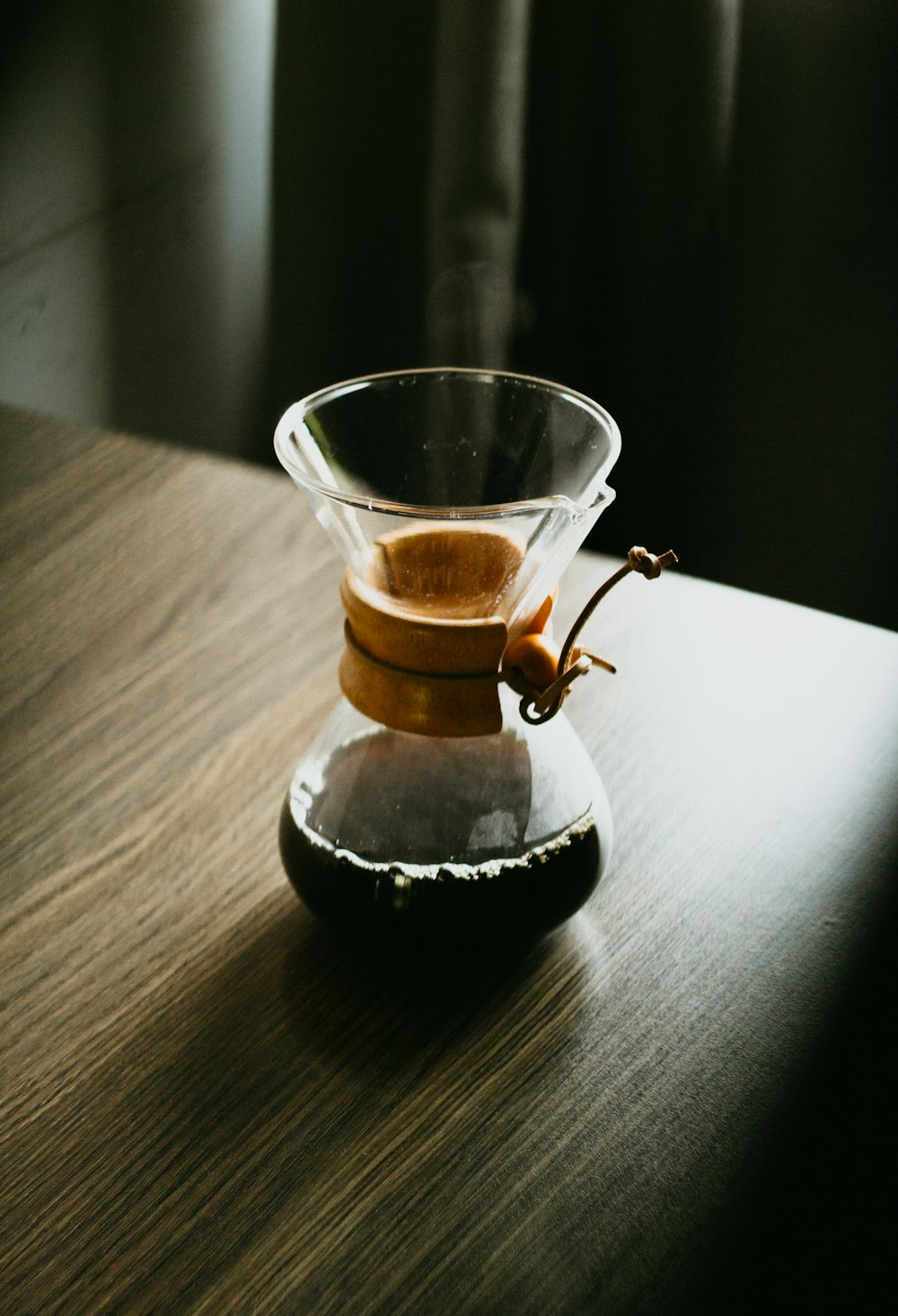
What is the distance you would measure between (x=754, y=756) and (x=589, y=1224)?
0.93 ft

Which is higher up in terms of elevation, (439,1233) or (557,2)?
(557,2)

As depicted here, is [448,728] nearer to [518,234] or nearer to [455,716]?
[455,716]

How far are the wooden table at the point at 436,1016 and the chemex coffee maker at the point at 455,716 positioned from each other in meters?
0.05

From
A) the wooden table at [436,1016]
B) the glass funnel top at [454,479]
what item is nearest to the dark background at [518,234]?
the wooden table at [436,1016]

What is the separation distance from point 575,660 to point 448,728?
6 cm

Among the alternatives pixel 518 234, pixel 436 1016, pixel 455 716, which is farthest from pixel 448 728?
pixel 518 234

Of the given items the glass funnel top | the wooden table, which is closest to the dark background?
the wooden table

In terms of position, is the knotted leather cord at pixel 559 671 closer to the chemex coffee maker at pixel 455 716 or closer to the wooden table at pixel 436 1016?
the chemex coffee maker at pixel 455 716

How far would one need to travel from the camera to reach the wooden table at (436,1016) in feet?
1.33

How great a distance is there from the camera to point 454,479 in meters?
0.55

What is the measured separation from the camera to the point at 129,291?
164 centimetres

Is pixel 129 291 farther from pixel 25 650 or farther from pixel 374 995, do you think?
pixel 374 995

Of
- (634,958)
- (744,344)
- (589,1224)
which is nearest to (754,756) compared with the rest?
(634,958)

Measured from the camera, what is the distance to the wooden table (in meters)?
0.40
